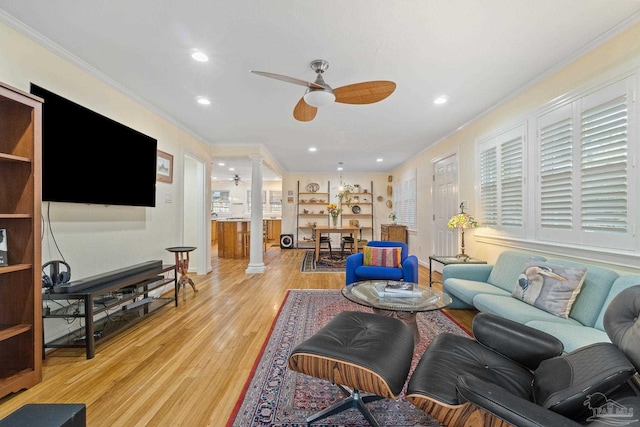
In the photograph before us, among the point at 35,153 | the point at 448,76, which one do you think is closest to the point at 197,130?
the point at 35,153

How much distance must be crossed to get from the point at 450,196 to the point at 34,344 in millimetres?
5190

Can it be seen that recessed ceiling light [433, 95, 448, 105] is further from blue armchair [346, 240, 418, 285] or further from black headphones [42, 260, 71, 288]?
black headphones [42, 260, 71, 288]

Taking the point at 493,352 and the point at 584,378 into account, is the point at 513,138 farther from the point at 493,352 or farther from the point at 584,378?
the point at 584,378

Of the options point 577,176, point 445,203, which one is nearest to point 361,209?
point 445,203

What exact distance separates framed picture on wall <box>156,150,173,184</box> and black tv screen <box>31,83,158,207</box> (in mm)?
384

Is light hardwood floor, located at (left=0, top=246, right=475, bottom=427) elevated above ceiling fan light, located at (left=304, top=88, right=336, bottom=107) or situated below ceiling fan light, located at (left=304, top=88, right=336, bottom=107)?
below

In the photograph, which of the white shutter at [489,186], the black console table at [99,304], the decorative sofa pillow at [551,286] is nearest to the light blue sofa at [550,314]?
the decorative sofa pillow at [551,286]

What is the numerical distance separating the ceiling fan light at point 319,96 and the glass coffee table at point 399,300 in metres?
1.63

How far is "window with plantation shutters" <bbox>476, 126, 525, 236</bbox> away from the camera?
306cm

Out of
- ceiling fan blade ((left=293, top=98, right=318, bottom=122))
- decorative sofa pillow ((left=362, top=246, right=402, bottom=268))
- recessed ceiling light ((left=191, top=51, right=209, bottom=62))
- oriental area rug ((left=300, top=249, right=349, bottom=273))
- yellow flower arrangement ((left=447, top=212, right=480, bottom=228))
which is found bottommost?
oriental area rug ((left=300, top=249, right=349, bottom=273))

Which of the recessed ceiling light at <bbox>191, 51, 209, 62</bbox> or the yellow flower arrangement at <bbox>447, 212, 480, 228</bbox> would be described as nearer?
the recessed ceiling light at <bbox>191, 51, 209, 62</bbox>

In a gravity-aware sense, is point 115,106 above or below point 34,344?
above

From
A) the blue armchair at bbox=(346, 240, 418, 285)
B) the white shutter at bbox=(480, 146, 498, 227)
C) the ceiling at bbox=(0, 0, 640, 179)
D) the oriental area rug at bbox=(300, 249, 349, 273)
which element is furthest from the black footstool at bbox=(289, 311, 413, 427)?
the oriental area rug at bbox=(300, 249, 349, 273)

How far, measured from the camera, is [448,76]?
2.67 meters
